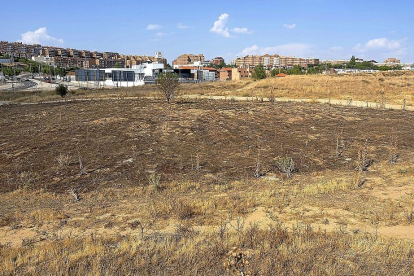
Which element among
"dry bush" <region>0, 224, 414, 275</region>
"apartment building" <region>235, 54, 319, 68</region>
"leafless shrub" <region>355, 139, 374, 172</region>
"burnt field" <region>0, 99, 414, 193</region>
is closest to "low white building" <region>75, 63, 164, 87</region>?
"burnt field" <region>0, 99, 414, 193</region>

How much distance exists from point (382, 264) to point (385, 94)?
38271 mm

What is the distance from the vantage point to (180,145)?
13.4 meters

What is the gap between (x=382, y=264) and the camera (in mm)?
4773

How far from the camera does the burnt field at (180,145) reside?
32.2 feet

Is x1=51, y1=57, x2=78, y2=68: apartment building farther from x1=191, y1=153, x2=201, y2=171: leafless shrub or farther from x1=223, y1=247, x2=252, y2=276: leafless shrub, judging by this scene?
x1=223, y1=247, x2=252, y2=276: leafless shrub

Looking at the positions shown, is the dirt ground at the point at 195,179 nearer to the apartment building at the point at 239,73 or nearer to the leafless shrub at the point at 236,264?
the leafless shrub at the point at 236,264

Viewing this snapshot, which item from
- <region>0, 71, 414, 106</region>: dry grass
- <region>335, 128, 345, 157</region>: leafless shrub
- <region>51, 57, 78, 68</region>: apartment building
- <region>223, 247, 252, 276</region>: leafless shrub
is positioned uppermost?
<region>51, 57, 78, 68</region>: apartment building

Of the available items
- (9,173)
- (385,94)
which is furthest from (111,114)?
(385,94)

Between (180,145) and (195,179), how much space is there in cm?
417

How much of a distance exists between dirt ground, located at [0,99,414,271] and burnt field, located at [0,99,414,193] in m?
0.05

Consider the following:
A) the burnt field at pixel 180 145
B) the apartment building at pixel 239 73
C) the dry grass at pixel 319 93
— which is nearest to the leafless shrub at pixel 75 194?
the burnt field at pixel 180 145

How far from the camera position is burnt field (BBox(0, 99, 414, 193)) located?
9820 mm

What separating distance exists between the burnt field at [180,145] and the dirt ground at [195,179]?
0.05 m

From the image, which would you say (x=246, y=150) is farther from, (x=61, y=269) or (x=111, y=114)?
(x=111, y=114)
